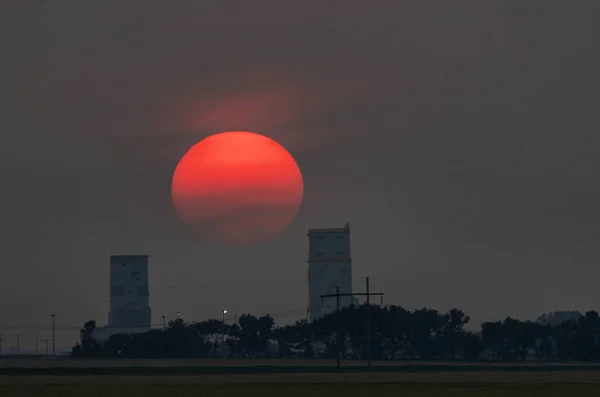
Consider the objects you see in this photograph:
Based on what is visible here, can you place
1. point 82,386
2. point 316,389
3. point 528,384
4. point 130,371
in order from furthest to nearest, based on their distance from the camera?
point 130,371 < point 528,384 < point 82,386 < point 316,389

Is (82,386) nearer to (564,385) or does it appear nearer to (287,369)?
(564,385)

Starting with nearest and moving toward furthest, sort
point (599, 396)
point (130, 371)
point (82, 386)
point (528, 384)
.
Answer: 1. point (599, 396)
2. point (82, 386)
3. point (528, 384)
4. point (130, 371)

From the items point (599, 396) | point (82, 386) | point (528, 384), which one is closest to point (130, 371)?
point (82, 386)

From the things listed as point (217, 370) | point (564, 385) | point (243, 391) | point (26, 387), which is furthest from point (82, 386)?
point (217, 370)

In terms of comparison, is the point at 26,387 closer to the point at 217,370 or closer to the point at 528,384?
the point at 528,384

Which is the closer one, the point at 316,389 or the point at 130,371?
the point at 316,389

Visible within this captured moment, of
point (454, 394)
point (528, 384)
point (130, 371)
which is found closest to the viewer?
point (454, 394)

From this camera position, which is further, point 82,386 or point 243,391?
point 82,386

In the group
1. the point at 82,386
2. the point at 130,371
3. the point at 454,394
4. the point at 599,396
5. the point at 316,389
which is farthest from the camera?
the point at 130,371

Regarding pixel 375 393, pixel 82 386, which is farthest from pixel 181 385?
pixel 375 393
